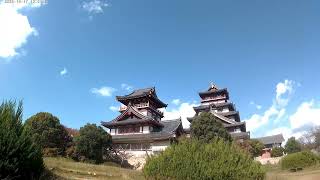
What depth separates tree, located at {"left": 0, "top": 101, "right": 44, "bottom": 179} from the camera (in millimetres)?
13281

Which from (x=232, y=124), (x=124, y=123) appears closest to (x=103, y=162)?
(x=124, y=123)

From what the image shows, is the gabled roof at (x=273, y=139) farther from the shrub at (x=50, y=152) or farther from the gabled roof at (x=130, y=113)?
the shrub at (x=50, y=152)

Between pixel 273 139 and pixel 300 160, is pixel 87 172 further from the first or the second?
pixel 273 139

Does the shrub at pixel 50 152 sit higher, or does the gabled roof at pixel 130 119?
the gabled roof at pixel 130 119

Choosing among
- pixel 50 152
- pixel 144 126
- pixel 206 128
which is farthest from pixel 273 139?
pixel 50 152

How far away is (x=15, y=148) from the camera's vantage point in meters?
13.7

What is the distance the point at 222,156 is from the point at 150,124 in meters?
30.2

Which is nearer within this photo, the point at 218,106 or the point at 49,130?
the point at 49,130

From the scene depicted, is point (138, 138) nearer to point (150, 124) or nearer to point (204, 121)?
point (150, 124)

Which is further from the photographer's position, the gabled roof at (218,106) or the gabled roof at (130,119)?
the gabled roof at (218,106)

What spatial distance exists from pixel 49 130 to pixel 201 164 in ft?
65.5

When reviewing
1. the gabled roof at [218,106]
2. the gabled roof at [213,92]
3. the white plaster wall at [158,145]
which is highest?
the gabled roof at [213,92]

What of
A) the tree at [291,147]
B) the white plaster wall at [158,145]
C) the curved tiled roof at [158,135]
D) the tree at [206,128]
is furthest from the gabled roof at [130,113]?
the tree at [291,147]

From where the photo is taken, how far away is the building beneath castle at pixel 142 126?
45.8 metres
